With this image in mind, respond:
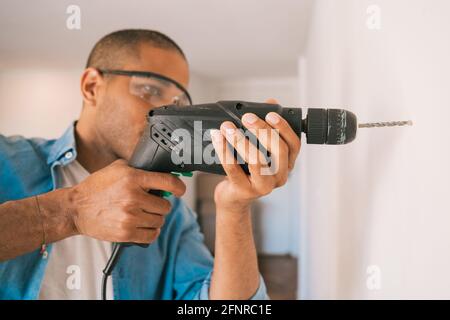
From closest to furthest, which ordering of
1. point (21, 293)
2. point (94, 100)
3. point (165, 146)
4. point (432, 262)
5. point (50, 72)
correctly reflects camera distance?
point (432, 262) → point (165, 146) → point (21, 293) → point (94, 100) → point (50, 72)

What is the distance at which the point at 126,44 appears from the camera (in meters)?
0.86

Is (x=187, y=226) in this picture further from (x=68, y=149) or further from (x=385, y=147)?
(x=385, y=147)

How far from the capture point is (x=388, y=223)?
440 mm

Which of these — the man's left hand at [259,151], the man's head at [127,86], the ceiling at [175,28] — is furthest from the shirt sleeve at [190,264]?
the ceiling at [175,28]

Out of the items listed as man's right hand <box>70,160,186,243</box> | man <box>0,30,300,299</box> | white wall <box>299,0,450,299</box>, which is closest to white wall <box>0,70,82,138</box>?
man <box>0,30,300,299</box>

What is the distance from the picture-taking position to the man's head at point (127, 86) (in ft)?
2.63

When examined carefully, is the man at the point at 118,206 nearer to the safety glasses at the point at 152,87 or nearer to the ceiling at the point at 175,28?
the safety glasses at the point at 152,87

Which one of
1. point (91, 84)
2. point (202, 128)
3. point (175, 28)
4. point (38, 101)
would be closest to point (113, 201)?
point (202, 128)

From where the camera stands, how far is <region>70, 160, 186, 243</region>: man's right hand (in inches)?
22.8

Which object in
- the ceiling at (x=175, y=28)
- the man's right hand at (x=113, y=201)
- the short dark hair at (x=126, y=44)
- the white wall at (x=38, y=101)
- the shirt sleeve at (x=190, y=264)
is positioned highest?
the ceiling at (x=175, y=28)

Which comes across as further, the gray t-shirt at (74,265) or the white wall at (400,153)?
the gray t-shirt at (74,265)

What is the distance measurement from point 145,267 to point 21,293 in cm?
29

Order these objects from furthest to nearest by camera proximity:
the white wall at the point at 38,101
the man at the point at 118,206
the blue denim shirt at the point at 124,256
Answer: the white wall at the point at 38,101
the blue denim shirt at the point at 124,256
the man at the point at 118,206
